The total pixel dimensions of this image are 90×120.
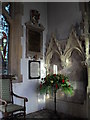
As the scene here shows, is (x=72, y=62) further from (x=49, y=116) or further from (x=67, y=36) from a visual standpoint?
(x=49, y=116)

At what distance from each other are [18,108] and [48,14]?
8.74ft

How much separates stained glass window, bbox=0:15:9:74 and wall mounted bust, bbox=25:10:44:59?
19.2 inches

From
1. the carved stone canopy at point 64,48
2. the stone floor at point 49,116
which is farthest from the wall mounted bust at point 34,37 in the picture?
the stone floor at point 49,116

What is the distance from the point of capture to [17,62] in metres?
3.52

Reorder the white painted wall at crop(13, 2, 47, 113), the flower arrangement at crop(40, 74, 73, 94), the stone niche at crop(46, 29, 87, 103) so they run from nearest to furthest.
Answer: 1. the flower arrangement at crop(40, 74, 73, 94)
2. the stone niche at crop(46, 29, 87, 103)
3. the white painted wall at crop(13, 2, 47, 113)

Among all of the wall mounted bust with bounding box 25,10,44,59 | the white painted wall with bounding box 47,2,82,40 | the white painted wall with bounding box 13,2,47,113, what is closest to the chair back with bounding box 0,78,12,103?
the white painted wall with bounding box 13,2,47,113

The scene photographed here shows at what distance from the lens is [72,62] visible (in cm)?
363

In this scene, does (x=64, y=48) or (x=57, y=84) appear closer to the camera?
(x=57, y=84)

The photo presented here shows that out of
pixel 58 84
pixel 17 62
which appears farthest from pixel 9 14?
pixel 58 84

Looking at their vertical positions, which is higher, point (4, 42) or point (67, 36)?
point (67, 36)

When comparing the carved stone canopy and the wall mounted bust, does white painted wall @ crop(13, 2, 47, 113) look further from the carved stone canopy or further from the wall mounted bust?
the carved stone canopy

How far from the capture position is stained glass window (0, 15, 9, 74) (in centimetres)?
340

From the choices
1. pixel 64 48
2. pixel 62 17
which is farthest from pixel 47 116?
pixel 62 17

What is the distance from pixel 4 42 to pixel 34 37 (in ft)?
2.63
